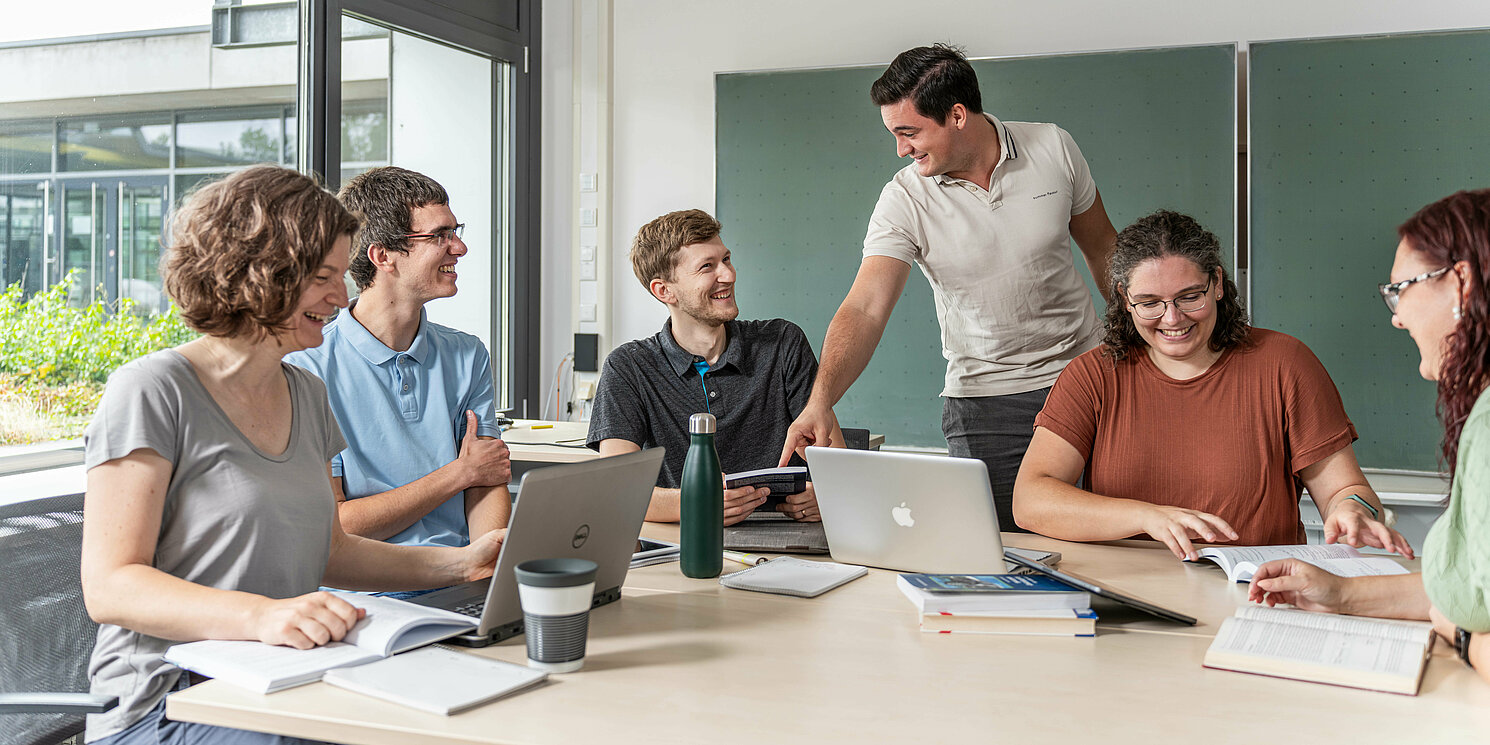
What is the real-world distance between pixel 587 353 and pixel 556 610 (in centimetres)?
342

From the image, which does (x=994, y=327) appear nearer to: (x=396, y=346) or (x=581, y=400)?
(x=396, y=346)

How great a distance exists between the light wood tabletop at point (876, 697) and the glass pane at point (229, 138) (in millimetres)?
2528

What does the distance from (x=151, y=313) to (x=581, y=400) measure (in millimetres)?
1804

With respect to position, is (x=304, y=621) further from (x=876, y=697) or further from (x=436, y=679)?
(x=876, y=697)

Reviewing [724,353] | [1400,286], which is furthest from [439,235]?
[1400,286]

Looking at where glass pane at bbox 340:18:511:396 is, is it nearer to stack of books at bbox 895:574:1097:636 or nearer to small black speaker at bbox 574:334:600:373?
small black speaker at bbox 574:334:600:373

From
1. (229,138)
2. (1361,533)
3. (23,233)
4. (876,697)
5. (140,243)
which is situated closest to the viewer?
(876,697)

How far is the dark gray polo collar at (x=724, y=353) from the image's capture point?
2.36 meters

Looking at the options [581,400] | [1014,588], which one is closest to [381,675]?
[1014,588]

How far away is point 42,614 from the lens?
1.65 meters

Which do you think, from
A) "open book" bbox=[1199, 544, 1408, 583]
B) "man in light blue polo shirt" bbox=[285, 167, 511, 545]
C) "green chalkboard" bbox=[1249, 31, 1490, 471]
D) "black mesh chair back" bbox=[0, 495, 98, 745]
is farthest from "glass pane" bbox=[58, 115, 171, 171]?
"green chalkboard" bbox=[1249, 31, 1490, 471]

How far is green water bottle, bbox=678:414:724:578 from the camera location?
5.48ft

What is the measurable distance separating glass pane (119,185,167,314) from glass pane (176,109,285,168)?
0.15 m

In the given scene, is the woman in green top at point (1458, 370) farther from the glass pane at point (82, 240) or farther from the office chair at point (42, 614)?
the glass pane at point (82, 240)
